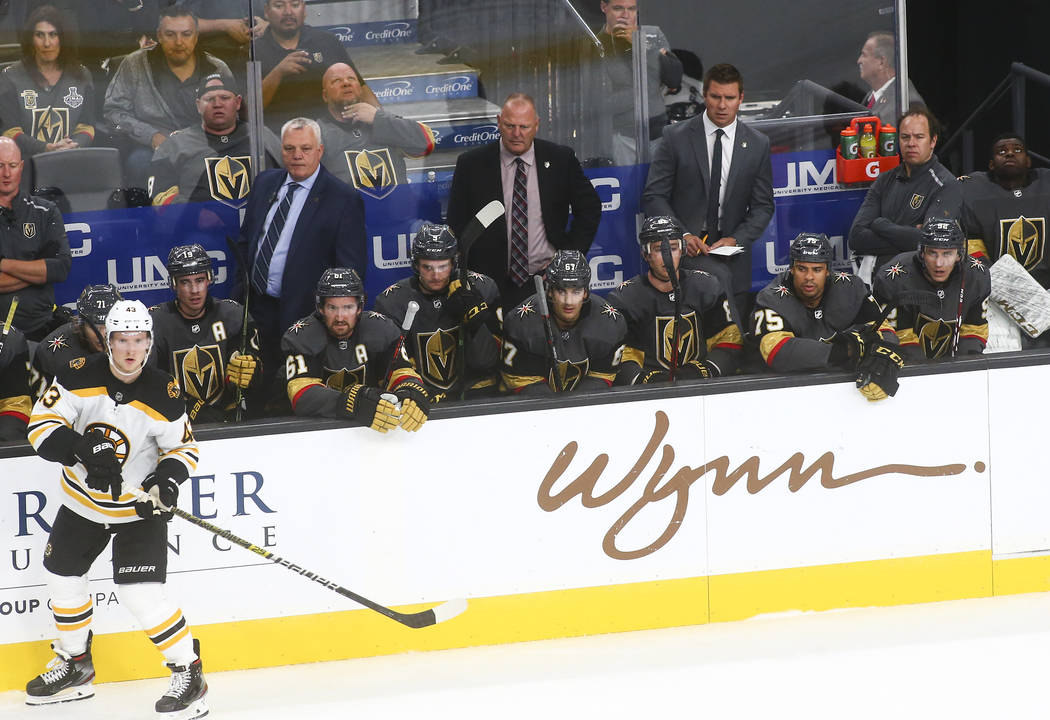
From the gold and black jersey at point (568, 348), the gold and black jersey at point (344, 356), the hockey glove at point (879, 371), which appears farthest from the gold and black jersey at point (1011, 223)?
the gold and black jersey at point (344, 356)

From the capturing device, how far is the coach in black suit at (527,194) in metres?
5.89

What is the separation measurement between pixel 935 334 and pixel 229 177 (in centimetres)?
315

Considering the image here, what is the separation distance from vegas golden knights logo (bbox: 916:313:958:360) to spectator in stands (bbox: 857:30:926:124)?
157cm

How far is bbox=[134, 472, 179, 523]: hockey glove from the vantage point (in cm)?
420

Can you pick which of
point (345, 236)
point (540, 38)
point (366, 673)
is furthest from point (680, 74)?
point (366, 673)

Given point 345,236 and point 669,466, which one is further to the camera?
point 345,236

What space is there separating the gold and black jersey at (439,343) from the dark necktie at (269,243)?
595 mm

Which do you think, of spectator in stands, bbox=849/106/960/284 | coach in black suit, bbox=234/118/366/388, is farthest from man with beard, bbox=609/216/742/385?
coach in black suit, bbox=234/118/366/388

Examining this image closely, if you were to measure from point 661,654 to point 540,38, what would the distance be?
119 inches

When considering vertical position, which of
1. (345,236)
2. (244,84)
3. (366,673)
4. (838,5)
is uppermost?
(838,5)

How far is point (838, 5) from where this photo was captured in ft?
22.2

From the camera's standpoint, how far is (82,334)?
488cm

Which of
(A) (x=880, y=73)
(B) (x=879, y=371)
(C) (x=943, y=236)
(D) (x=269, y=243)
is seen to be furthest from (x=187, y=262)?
(A) (x=880, y=73)

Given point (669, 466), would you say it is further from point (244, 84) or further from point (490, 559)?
point (244, 84)
